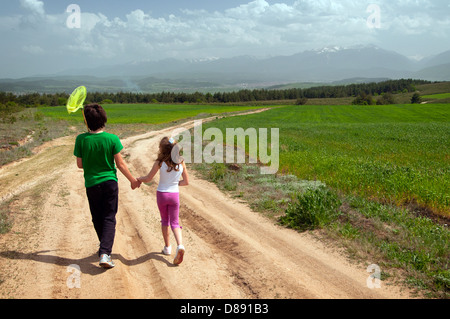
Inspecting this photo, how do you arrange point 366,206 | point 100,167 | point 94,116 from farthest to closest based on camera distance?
point 366,206 → point 100,167 → point 94,116

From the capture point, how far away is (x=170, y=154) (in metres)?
4.80

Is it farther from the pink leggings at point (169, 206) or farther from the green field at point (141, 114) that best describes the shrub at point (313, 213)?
the green field at point (141, 114)

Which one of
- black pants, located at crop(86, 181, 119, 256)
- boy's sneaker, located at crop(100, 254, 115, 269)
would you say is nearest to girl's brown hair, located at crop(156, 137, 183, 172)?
black pants, located at crop(86, 181, 119, 256)

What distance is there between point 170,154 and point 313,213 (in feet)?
12.1

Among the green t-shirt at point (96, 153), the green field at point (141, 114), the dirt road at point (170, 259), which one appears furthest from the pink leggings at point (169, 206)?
the green field at point (141, 114)

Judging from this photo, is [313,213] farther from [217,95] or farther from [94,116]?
[217,95]

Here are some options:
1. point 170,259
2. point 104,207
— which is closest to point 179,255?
point 170,259

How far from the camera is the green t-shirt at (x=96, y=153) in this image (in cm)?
463

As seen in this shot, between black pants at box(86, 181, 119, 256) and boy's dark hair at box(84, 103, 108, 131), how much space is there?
2.87ft

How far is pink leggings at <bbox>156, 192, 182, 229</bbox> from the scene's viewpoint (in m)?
4.96

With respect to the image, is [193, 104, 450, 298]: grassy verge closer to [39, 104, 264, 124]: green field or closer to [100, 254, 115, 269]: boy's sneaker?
[100, 254, 115, 269]: boy's sneaker
